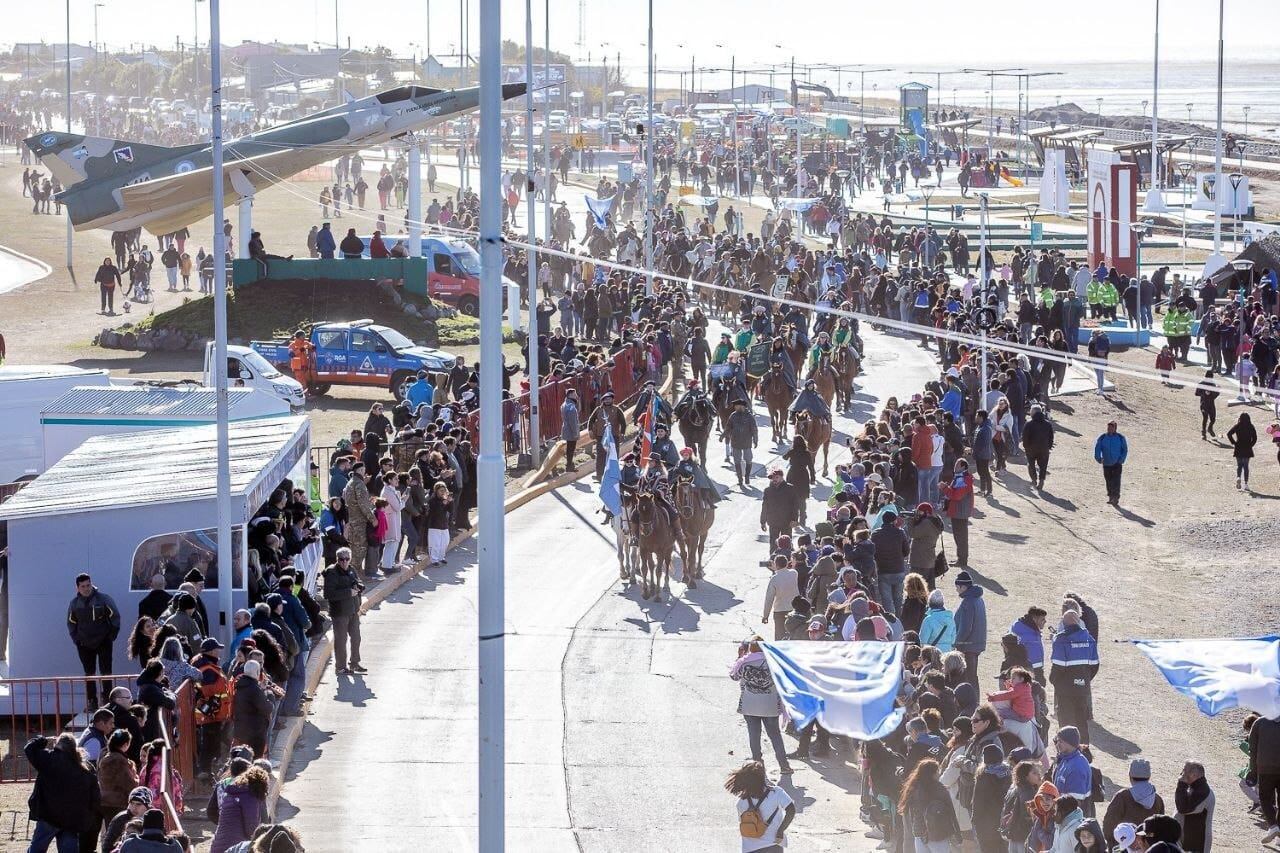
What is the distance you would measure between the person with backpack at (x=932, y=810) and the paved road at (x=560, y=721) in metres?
1.39

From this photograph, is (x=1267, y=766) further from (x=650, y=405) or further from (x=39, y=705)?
(x=650, y=405)

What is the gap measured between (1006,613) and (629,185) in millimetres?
Result: 49644

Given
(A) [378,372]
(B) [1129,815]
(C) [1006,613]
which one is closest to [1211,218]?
(A) [378,372]

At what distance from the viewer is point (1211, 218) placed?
67.0 m

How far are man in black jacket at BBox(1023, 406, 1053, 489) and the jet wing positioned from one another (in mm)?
20409

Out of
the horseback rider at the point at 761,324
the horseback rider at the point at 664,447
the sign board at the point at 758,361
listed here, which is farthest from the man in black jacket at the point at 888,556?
the horseback rider at the point at 761,324

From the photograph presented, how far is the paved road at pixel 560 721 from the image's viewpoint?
14.0 m

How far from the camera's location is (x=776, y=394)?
90.0 feet

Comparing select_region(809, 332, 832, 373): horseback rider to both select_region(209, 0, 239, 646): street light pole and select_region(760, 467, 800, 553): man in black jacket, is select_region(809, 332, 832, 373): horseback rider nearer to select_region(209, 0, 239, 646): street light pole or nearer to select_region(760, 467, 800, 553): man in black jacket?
select_region(760, 467, 800, 553): man in black jacket

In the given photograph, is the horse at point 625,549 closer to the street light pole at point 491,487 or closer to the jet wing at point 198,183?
the street light pole at point 491,487

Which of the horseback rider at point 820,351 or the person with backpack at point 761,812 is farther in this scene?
the horseback rider at point 820,351

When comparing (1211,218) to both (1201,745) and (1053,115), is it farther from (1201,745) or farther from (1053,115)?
(1201,745)

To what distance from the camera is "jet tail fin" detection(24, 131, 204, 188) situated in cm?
4244

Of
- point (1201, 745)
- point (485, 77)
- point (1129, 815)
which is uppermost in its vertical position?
point (485, 77)
